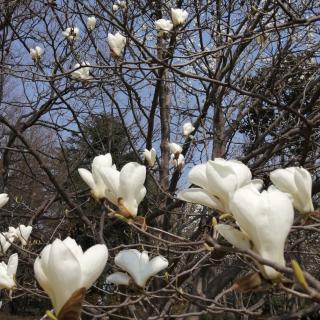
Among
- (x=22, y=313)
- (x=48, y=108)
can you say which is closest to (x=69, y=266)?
(x=48, y=108)

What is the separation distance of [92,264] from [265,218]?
0.88 ft

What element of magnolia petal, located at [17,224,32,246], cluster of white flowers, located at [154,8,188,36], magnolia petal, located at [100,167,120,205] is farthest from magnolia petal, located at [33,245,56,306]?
cluster of white flowers, located at [154,8,188,36]

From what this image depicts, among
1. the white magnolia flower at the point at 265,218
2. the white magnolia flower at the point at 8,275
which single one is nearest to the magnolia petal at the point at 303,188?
the white magnolia flower at the point at 265,218

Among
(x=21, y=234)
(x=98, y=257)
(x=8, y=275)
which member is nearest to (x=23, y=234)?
(x=21, y=234)

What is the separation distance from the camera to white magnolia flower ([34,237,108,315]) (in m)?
0.75

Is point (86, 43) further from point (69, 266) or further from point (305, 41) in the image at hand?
point (69, 266)

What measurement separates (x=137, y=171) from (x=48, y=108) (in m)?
4.70

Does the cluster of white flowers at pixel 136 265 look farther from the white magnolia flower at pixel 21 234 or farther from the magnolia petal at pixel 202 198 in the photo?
the white magnolia flower at pixel 21 234

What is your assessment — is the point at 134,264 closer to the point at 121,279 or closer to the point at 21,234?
the point at 121,279

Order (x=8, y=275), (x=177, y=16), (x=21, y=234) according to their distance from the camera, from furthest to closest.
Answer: (x=177, y=16) → (x=21, y=234) → (x=8, y=275)

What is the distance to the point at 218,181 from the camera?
0.94m

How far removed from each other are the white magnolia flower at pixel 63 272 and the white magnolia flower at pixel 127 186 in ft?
1.11

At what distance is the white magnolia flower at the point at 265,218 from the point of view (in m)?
0.79

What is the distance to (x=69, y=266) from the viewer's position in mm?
758
